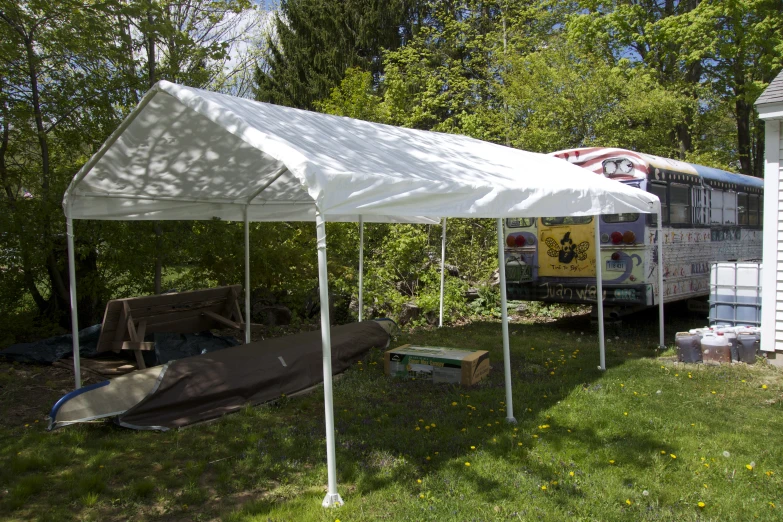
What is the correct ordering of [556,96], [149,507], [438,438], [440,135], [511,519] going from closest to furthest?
[511,519]
[149,507]
[438,438]
[440,135]
[556,96]

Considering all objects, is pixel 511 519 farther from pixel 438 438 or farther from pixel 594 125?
pixel 594 125

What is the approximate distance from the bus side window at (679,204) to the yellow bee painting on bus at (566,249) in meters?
1.35

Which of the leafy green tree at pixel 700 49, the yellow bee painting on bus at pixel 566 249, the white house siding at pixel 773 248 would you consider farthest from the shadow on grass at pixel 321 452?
the leafy green tree at pixel 700 49

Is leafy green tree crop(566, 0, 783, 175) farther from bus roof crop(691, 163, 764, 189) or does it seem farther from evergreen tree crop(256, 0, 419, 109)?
evergreen tree crop(256, 0, 419, 109)

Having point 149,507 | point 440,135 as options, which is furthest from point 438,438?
point 440,135

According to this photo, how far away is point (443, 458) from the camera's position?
421 cm

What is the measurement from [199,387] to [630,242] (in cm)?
600

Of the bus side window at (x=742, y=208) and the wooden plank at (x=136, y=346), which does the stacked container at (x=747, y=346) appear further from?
the wooden plank at (x=136, y=346)

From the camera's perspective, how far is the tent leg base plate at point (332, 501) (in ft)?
11.6

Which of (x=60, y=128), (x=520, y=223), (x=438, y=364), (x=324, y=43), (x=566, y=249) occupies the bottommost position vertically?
(x=438, y=364)

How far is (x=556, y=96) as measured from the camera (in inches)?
536

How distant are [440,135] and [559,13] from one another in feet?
51.9

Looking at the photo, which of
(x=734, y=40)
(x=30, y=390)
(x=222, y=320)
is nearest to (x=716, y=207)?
(x=222, y=320)

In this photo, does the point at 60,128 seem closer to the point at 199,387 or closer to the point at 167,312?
the point at 167,312
